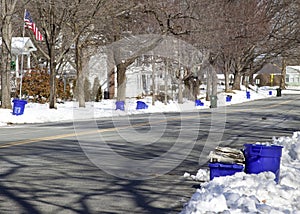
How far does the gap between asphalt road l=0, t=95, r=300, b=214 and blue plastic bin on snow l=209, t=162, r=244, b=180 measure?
511mm

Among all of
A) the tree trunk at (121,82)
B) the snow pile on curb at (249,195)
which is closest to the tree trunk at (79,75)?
the tree trunk at (121,82)

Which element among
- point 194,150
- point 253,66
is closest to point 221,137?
point 194,150

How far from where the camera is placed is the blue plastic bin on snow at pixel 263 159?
29.7ft

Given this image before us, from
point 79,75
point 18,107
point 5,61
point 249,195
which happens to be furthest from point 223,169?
point 79,75

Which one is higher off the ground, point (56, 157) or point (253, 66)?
point (253, 66)

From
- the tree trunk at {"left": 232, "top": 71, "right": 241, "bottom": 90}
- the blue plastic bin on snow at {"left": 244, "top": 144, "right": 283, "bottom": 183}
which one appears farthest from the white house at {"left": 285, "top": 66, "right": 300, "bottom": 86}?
the blue plastic bin on snow at {"left": 244, "top": 144, "right": 283, "bottom": 183}

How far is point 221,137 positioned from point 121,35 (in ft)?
74.4

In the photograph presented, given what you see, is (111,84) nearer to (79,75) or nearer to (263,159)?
(79,75)

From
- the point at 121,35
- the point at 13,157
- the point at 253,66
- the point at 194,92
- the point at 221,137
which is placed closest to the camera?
the point at 13,157

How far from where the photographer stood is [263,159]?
30.0 ft

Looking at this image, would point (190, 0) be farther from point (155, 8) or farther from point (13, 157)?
point (13, 157)

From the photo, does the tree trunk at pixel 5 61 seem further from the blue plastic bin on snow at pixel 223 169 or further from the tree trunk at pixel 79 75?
the blue plastic bin on snow at pixel 223 169

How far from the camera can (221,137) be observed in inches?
719

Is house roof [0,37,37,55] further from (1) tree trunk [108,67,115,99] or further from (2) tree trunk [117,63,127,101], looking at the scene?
(2) tree trunk [117,63,127,101]
